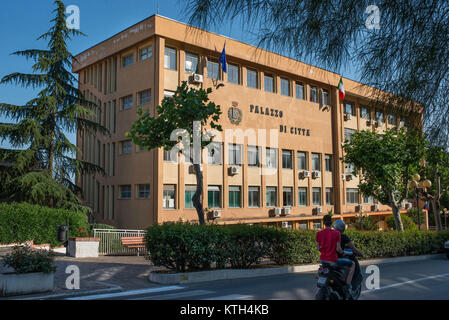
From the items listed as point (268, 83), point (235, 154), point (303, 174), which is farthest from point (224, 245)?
point (303, 174)

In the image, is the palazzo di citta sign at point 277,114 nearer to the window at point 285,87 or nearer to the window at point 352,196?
the window at point 285,87

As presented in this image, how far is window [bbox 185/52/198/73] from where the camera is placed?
2553 cm

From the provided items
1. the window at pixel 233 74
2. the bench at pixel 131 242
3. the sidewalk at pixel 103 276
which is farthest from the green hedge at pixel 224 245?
the window at pixel 233 74

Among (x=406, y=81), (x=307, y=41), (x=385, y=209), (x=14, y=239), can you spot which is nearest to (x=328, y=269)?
(x=406, y=81)

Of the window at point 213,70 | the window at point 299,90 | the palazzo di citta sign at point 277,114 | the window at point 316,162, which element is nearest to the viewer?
the window at point 213,70

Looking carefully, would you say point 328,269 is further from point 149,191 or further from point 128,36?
point 128,36

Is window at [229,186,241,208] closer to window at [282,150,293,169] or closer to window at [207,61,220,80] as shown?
window at [282,150,293,169]

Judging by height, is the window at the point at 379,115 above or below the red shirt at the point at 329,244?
above

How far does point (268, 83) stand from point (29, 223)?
752 inches

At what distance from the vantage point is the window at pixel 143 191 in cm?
2427

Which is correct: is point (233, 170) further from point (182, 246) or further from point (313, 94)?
point (182, 246)

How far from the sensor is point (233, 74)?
92.1ft

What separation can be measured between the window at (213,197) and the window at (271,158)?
515 cm

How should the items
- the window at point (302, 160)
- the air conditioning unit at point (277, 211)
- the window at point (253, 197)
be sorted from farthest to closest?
1. the window at point (302, 160)
2. the air conditioning unit at point (277, 211)
3. the window at point (253, 197)
